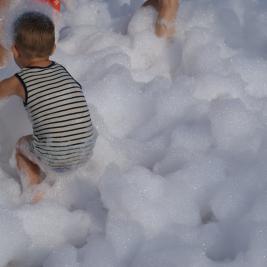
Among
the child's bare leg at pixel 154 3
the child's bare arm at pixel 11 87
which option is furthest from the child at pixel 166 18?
the child's bare arm at pixel 11 87

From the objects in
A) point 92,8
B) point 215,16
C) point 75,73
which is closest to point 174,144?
point 75,73

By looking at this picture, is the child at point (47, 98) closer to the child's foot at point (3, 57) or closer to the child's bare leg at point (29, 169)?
the child's bare leg at point (29, 169)

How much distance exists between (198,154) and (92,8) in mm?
1207

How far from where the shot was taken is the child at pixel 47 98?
163 centimetres

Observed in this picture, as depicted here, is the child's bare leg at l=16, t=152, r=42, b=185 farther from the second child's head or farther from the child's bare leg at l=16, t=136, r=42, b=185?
the second child's head

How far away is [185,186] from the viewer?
173cm

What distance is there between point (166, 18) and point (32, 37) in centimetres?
91

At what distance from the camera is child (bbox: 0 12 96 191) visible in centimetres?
163

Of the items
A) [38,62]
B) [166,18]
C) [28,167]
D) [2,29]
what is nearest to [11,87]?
[38,62]

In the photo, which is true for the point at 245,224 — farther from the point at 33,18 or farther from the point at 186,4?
the point at 186,4

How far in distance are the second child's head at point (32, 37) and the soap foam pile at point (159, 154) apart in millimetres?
345

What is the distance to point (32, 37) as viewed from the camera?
1.64 metres

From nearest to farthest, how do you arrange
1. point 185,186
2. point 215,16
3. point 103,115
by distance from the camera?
point 185,186 < point 103,115 < point 215,16

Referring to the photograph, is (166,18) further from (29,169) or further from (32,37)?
(29,169)
